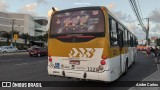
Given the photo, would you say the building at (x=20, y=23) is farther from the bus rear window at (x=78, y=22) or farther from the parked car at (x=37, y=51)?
the bus rear window at (x=78, y=22)

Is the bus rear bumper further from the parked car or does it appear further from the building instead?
the building

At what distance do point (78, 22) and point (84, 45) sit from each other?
3.06 feet

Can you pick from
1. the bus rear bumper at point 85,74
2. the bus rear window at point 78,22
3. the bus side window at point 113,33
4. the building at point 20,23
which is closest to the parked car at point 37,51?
the bus rear window at point 78,22

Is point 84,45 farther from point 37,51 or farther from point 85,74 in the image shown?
point 37,51

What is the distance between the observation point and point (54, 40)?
1146 centimetres

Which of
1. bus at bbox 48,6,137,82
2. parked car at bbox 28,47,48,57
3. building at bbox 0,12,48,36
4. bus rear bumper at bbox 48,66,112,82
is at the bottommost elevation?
parked car at bbox 28,47,48,57

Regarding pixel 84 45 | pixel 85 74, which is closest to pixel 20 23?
Answer: pixel 84 45

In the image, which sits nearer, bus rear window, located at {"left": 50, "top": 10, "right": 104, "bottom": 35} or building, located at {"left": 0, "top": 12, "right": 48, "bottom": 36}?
bus rear window, located at {"left": 50, "top": 10, "right": 104, "bottom": 35}

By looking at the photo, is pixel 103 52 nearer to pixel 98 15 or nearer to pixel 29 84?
pixel 98 15

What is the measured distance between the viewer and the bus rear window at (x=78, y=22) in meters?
10.6

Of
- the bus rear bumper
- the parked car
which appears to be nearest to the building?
the parked car

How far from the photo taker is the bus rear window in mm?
10562

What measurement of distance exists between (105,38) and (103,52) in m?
0.51

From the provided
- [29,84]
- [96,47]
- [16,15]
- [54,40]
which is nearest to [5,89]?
[29,84]
